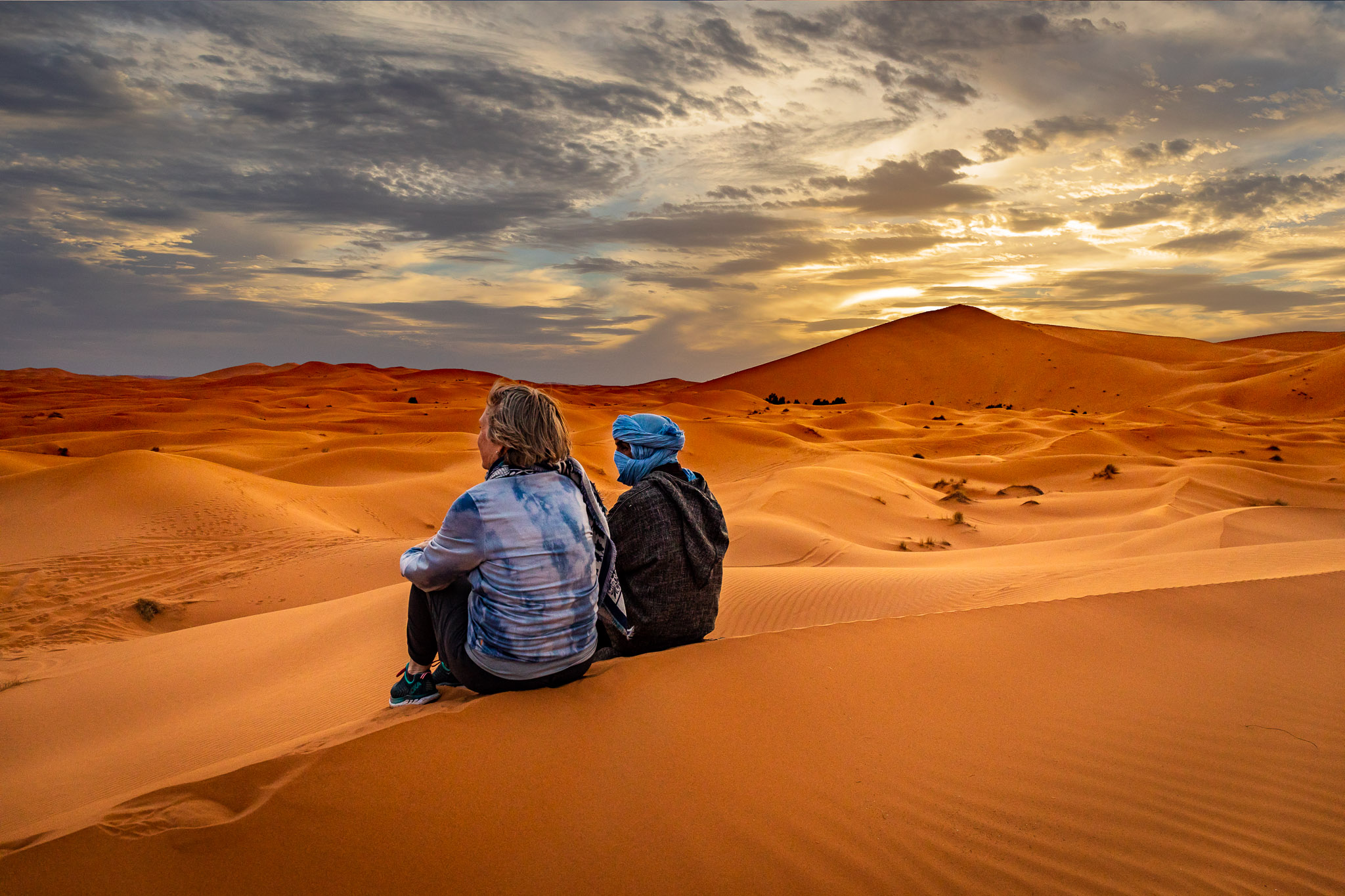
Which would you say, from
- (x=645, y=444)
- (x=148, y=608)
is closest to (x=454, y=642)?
(x=645, y=444)

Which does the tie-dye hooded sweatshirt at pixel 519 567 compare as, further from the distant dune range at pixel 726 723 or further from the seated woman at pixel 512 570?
the distant dune range at pixel 726 723

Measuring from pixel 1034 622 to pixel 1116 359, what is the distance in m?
→ 53.9

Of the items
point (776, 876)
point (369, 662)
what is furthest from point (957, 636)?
point (369, 662)

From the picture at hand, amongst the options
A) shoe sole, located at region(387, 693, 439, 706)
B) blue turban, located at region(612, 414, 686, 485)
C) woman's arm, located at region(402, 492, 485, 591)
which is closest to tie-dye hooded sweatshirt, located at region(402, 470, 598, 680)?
woman's arm, located at region(402, 492, 485, 591)

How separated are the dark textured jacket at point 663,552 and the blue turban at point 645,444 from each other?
0.21ft

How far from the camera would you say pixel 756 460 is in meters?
19.9

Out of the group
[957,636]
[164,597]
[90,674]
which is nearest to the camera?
[957,636]

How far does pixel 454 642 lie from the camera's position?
10.2 ft

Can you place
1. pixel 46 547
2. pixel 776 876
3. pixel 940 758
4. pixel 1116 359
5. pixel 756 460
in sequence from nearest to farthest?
pixel 776 876
pixel 940 758
pixel 46 547
pixel 756 460
pixel 1116 359

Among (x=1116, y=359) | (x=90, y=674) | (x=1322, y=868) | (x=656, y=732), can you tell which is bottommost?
(x=90, y=674)

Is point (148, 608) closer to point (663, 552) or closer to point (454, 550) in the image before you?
point (454, 550)

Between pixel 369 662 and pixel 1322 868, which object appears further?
pixel 369 662

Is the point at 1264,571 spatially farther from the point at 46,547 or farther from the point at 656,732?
the point at 46,547

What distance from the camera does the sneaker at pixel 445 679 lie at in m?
3.34
